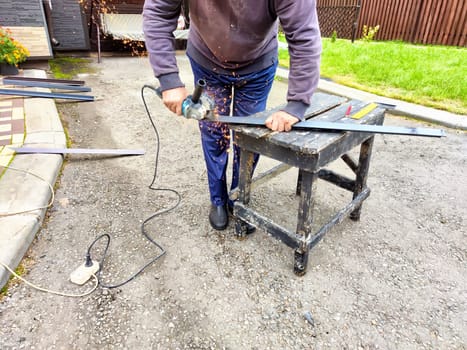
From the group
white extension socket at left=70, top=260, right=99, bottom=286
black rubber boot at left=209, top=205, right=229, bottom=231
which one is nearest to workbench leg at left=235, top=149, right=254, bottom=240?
black rubber boot at left=209, top=205, right=229, bottom=231

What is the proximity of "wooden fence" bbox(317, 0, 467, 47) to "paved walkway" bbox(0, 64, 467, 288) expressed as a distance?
22.2 ft

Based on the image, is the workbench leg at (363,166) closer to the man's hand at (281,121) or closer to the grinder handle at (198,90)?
the man's hand at (281,121)

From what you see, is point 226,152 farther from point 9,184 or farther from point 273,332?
point 9,184

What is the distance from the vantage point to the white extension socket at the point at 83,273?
5.78 feet

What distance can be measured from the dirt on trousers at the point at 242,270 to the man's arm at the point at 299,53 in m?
0.87

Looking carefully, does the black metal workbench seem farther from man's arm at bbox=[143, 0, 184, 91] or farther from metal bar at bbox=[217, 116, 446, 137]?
man's arm at bbox=[143, 0, 184, 91]

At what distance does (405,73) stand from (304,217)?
15.6 feet

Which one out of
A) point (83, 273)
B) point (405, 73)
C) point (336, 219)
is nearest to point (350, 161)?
point (336, 219)

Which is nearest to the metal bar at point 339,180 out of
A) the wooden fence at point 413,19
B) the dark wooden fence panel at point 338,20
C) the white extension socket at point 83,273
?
the white extension socket at point 83,273

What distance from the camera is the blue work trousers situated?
193cm

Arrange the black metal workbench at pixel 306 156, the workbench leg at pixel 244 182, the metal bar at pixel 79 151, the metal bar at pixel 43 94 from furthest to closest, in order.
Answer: the metal bar at pixel 43 94, the metal bar at pixel 79 151, the workbench leg at pixel 244 182, the black metal workbench at pixel 306 156

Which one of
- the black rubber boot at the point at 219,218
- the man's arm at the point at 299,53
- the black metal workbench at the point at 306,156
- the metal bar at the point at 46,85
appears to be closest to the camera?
the man's arm at the point at 299,53

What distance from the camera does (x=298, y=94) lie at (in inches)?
62.5

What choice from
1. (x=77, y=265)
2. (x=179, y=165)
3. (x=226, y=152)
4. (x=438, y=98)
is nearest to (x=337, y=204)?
(x=226, y=152)
